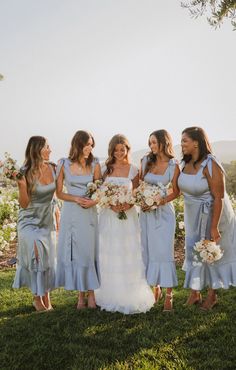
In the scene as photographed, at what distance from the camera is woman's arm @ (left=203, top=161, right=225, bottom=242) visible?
5941 millimetres

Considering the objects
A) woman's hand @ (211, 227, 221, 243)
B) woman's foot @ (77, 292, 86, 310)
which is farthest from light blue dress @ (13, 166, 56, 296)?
woman's hand @ (211, 227, 221, 243)

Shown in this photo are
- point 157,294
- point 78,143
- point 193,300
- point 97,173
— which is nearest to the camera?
point 78,143

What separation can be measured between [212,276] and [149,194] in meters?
1.52

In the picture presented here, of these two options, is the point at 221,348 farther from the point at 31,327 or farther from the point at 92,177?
the point at 92,177

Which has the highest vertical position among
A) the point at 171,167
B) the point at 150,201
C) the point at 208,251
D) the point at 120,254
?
the point at 171,167

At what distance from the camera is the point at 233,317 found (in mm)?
5941

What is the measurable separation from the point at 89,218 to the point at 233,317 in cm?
241

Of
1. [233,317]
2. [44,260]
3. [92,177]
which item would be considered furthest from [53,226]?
[233,317]

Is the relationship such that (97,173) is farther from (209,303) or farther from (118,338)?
(209,303)

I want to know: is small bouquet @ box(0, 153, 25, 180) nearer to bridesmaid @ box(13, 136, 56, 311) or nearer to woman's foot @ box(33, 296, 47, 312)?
bridesmaid @ box(13, 136, 56, 311)

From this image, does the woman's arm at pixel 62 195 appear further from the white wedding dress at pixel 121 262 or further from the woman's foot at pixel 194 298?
the woman's foot at pixel 194 298

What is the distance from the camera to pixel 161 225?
6.28 m

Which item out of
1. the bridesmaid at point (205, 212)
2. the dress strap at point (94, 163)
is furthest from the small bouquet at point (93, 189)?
the bridesmaid at point (205, 212)

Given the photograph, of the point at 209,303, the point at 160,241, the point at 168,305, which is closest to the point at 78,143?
the point at 160,241
